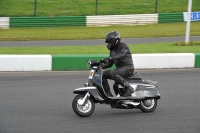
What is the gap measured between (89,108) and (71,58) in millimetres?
5931

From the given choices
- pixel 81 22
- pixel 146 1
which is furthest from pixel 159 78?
pixel 146 1

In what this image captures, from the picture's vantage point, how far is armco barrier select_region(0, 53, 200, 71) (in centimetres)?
1418

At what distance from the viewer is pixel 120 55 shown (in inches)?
347

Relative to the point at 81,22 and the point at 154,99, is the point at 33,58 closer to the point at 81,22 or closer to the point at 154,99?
the point at 154,99

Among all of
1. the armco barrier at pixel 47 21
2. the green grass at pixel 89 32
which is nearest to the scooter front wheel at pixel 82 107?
the green grass at pixel 89 32

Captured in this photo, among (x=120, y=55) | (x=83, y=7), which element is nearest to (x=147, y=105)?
(x=120, y=55)

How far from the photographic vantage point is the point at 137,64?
1492 centimetres

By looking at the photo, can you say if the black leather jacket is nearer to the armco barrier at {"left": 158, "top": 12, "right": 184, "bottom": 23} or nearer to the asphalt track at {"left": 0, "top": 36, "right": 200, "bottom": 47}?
the asphalt track at {"left": 0, "top": 36, "right": 200, "bottom": 47}

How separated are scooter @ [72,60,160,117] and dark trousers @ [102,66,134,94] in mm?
124

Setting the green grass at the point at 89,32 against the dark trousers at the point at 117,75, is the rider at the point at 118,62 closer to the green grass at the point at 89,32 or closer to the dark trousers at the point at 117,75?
the dark trousers at the point at 117,75

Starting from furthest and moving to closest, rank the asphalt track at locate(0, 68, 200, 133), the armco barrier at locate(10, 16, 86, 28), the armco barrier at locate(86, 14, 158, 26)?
A: the armco barrier at locate(86, 14, 158, 26), the armco barrier at locate(10, 16, 86, 28), the asphalt track at locate(0, 68, 200, 133)

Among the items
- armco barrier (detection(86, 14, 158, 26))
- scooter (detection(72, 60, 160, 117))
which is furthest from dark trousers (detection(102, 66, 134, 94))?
armco barrier (detection(86, 14, 158, 26))

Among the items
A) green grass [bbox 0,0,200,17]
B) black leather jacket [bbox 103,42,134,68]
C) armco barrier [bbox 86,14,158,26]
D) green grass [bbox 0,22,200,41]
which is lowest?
green grass [bbox 0,22,200,41]

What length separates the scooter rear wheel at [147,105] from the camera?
366 inches
